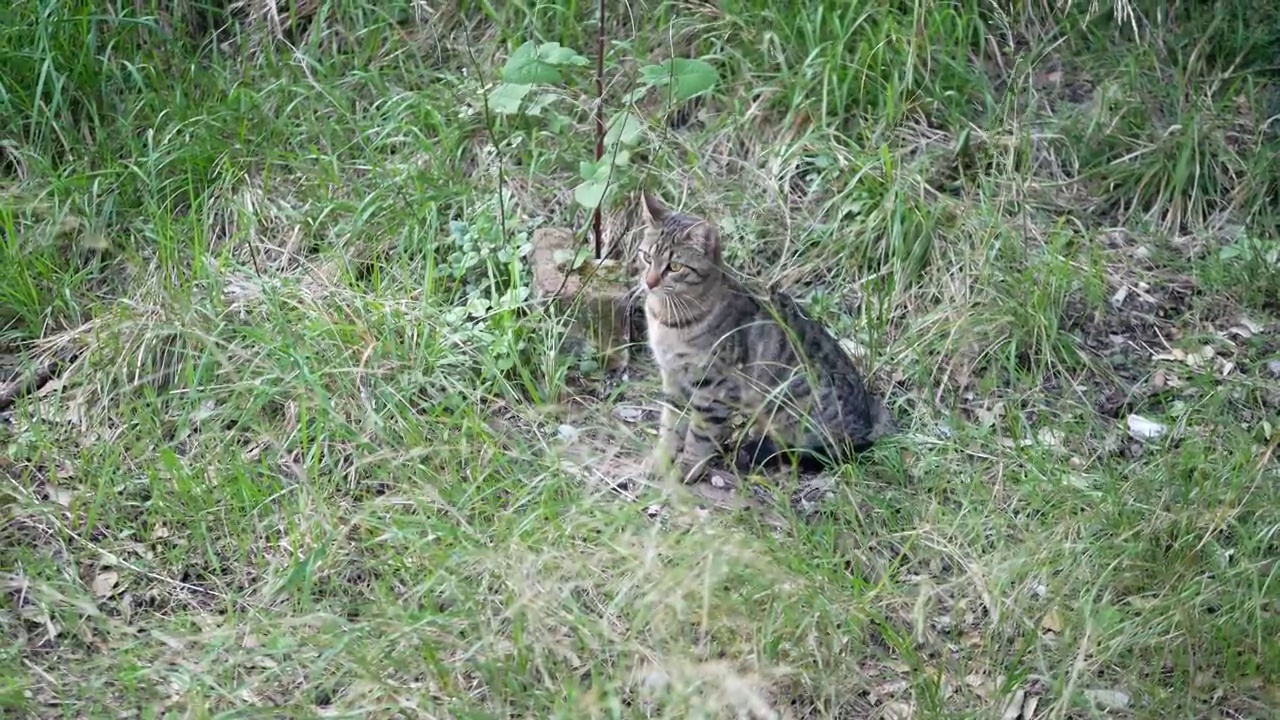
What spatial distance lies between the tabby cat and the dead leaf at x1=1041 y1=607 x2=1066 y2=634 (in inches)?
31.9

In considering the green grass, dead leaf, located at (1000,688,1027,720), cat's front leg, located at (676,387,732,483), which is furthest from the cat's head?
dead leaf, located at (1000,688,1027,720)

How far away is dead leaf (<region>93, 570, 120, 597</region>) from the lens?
3.69 metres

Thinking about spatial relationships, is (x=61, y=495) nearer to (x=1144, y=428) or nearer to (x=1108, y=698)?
(x=1108, y=698)

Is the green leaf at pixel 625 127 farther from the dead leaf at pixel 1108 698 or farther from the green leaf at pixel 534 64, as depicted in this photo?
the dead leaf at pixel 1108 698

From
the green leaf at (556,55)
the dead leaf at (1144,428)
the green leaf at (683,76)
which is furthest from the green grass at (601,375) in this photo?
the green leaf at (683,76)

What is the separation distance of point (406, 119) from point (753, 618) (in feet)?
8.35

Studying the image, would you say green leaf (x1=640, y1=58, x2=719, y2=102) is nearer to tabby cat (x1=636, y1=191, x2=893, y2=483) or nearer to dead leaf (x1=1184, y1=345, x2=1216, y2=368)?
tabby cat (x1=636, y1=191, x2=893, y2=483)

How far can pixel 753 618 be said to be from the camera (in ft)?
11.0

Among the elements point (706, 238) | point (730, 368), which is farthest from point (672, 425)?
point (706, 238)

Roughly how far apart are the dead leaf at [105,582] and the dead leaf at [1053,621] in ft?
7.86

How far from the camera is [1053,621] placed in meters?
3.48

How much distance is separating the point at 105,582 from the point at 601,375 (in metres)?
1.63

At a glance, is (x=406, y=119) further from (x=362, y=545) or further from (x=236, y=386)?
(x=362, y=545)

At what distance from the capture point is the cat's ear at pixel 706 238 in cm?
411
